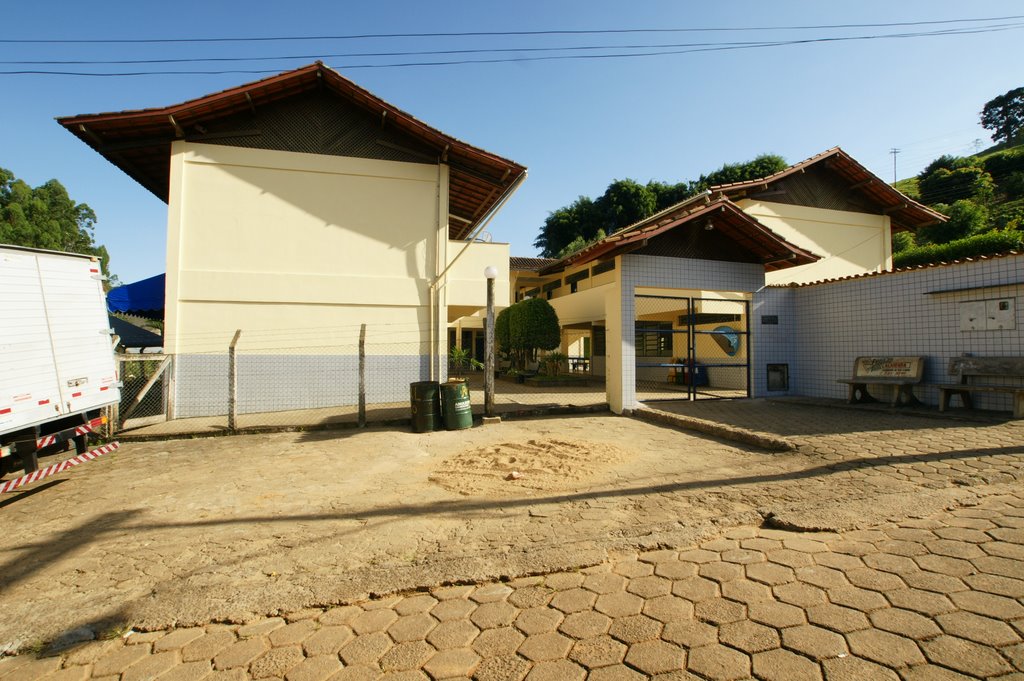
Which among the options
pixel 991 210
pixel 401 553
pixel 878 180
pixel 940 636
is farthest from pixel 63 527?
pixel 991 210

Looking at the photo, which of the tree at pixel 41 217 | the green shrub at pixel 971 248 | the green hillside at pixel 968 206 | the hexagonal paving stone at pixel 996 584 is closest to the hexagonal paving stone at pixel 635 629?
Answer: the hexagonal paving stone at pixel 996 584

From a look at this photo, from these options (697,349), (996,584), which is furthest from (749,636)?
(697,349)

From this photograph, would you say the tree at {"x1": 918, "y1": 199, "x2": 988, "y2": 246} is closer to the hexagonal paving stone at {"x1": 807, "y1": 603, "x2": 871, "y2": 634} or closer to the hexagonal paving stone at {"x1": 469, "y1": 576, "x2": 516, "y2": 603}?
the hexagonal paving stone at {"x1": 807, "y1": 603, "x2": 871, "y2": 634}

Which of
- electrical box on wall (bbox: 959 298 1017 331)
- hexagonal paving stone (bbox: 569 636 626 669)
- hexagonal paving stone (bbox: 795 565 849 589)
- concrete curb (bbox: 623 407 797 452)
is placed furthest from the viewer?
electrical box on wall (bbox: 959 298 1017 331)

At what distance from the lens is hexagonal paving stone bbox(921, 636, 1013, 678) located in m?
1.99

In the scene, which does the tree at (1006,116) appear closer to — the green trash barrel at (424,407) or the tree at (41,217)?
the green trash barrel at (424,407)

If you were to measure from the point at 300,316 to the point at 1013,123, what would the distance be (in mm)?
102836

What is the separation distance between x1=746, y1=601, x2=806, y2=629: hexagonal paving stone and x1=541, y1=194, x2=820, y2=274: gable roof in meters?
7.39

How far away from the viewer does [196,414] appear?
1036cm

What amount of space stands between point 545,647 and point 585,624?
0.93ft

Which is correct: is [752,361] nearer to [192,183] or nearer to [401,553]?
[401,553]

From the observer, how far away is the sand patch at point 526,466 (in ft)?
16.3

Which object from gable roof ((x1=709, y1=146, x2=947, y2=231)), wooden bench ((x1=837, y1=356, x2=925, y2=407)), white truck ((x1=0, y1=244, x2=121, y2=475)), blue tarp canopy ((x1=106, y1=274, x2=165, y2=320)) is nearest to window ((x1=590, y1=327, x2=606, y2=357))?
gable roof ((x1=709, y1=146, x2=947, y2=231))

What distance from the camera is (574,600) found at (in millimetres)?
2764
